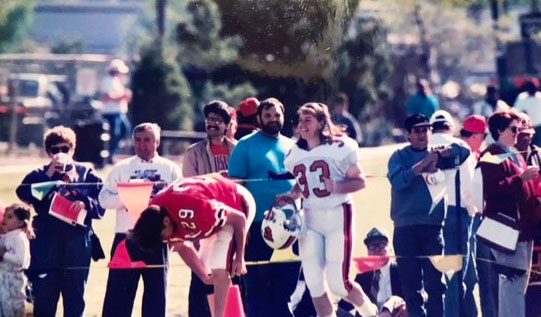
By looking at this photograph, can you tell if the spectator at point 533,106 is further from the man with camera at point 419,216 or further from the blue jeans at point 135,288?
the blue jeans at point 135,288

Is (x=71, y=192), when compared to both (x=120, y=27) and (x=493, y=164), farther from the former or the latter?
(x=120, y=27)

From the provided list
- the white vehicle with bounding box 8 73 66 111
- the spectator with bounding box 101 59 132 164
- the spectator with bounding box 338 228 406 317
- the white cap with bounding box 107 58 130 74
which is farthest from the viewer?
the white vehicle with bounding box 8 73 66 111

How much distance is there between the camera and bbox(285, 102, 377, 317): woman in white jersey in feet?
28.6

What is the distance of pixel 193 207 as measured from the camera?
26.8 ft

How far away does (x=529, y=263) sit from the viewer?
9016mm

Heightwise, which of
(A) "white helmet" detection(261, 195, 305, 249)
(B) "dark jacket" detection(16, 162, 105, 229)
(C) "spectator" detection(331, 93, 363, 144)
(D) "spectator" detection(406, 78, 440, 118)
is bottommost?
(A) "white helmet" detection(261, 195, 305, 249)

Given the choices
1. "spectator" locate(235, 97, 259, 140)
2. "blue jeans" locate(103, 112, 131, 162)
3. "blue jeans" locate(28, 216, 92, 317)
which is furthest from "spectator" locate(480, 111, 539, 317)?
"blue jeans" locate(103, 112, 131, 162)

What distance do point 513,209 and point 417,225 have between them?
2.43ft

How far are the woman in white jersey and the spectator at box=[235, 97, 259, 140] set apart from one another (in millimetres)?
1102

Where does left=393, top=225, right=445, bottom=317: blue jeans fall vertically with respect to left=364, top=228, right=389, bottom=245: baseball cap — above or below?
below

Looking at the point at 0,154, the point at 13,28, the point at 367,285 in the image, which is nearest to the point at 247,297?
the point at 367,285

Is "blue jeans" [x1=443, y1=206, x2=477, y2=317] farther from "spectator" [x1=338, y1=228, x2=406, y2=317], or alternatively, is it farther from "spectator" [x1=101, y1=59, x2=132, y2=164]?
"spectator" [x1=101, y1=59, x2=132, y2=164]

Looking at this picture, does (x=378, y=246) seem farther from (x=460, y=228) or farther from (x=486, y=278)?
(x=486, y=278)

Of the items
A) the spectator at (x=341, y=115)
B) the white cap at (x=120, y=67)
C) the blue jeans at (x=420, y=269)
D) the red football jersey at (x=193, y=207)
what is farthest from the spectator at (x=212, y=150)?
the white cap at (x=120, y=67)
